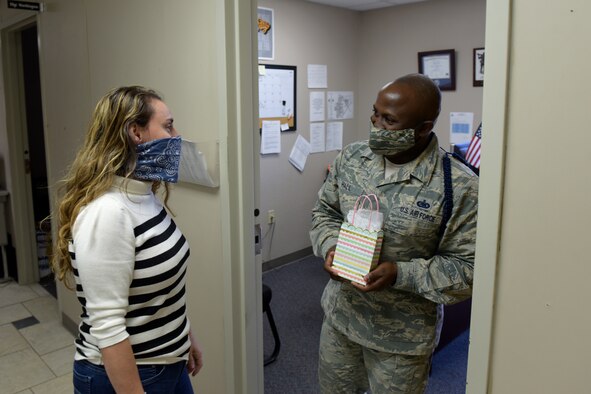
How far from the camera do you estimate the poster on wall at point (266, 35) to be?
383 cm

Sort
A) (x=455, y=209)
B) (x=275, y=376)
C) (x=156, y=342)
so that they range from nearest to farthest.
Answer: (x=156, y=342), (x=455, y=209), (x=275, y=376)

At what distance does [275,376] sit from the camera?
8.63 ft

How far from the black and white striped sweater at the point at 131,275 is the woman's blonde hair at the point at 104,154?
0.11ft

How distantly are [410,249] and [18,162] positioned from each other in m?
3.40

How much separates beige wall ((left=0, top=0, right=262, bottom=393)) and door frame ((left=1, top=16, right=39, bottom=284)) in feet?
4.95

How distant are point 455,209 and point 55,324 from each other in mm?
2949

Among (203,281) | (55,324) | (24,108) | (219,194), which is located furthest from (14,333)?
(219,194)

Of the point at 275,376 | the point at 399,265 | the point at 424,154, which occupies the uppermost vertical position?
the point at 424,154

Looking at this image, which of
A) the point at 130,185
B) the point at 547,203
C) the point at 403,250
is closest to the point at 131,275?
the point at 130,185

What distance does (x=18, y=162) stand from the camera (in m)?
3.75

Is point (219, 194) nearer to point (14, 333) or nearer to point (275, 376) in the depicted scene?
point (275, 376)

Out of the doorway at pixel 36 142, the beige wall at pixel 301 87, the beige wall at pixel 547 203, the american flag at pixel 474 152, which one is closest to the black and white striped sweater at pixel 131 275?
the beige wall at pixel 547 203

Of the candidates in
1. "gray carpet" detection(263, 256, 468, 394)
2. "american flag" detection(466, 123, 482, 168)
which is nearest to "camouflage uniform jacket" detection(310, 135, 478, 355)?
"gray carpet" detection(263, 256, 468, 394)

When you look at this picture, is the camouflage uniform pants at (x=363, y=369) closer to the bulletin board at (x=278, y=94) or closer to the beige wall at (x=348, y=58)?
the bulletin board at (x=278, y=94)
